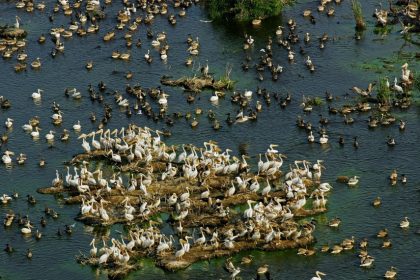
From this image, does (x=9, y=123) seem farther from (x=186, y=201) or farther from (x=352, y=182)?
(x=352, y=182)

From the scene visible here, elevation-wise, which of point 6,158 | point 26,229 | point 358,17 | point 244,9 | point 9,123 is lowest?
point 9,123

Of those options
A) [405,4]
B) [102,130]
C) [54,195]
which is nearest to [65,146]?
[102,130]

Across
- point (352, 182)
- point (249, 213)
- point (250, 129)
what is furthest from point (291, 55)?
point (249, 213)

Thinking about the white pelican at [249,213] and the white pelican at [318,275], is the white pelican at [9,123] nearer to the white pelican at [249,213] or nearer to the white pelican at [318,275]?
the white pelican at [249,213]

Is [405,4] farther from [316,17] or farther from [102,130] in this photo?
[102,130]

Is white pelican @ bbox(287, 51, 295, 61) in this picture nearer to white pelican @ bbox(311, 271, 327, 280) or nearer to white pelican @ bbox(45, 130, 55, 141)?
white pelican @ bbox(45, 130, 55, 141)

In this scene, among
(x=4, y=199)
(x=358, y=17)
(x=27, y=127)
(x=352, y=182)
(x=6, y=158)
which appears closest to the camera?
(x=4, y=199)
